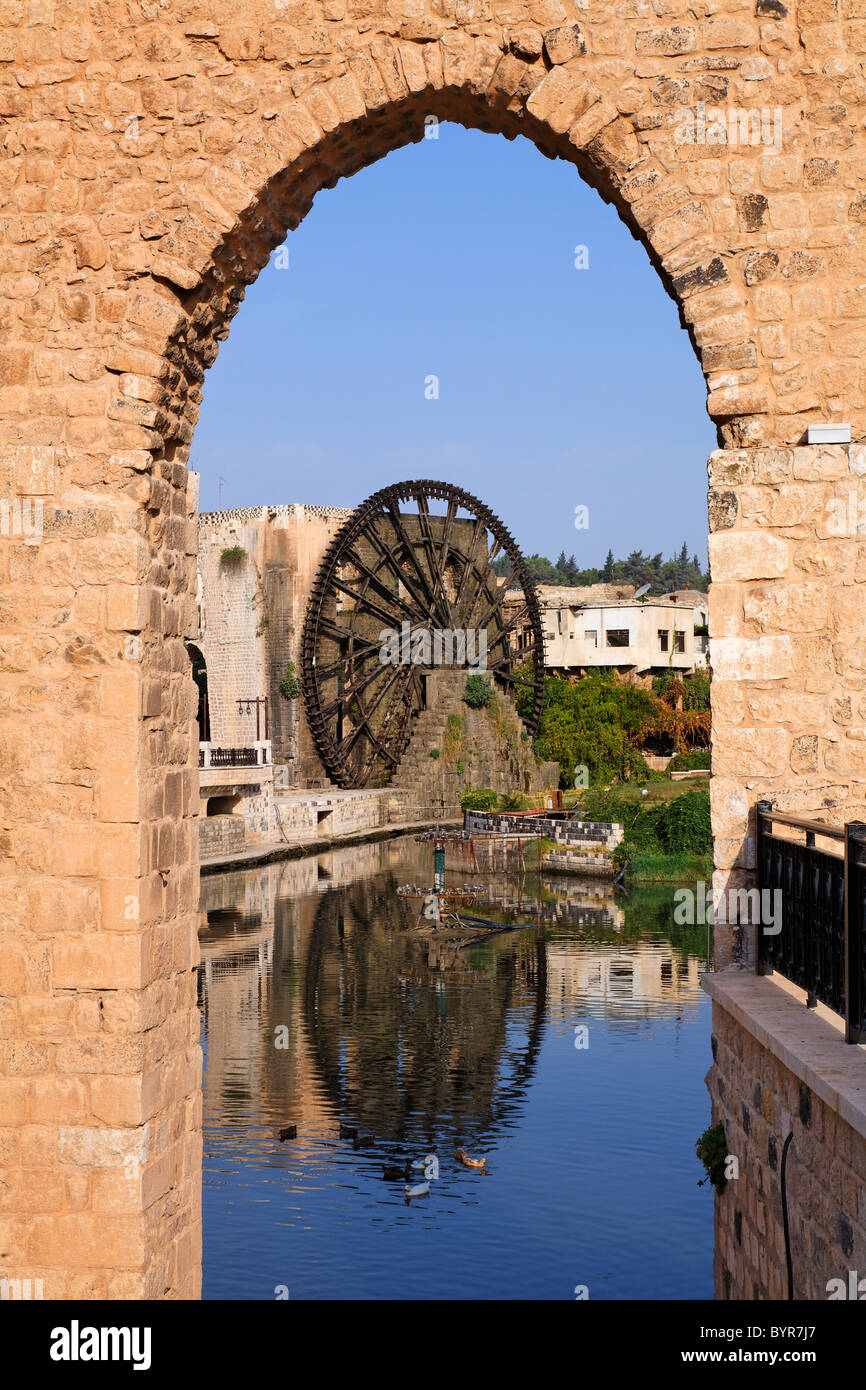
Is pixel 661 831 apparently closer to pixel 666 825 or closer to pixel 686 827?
pixel 666 825

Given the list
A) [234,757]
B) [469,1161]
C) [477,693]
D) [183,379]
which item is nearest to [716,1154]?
[183,379]

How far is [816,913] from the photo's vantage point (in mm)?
3238

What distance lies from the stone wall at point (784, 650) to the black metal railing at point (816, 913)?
11 cm

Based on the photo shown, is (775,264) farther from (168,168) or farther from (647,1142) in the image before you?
(647,1142)

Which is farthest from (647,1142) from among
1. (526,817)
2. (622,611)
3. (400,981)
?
(622,611)

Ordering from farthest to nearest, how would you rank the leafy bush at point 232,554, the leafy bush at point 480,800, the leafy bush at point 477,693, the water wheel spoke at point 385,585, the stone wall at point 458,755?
the leafy bush at point 232,554 < the leafy bush at point 477,693 < the water wheel spoke at point 385,585 < the stone wall at point 458,755 < the leafy bush at point 480,800

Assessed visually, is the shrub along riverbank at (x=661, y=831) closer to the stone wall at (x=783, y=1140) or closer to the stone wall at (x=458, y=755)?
the stone wall at (x=458, y=755)

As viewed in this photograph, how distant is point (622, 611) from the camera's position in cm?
3522

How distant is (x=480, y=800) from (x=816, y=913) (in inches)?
910

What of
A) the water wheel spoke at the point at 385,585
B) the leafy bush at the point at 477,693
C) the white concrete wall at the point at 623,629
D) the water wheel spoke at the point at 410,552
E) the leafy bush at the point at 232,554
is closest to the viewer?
the water wheel spoke at the point at 385,585

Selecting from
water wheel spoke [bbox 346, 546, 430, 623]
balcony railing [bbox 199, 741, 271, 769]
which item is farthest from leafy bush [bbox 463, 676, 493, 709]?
balcony railing [bbox 199, 741, 271, 769]

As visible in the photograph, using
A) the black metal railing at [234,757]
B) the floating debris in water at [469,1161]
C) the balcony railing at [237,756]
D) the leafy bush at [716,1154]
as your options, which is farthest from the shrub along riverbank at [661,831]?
the leafy bush at [716,1154]

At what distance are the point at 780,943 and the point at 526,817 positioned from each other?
760 inches

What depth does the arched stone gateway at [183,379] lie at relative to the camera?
367 cm
